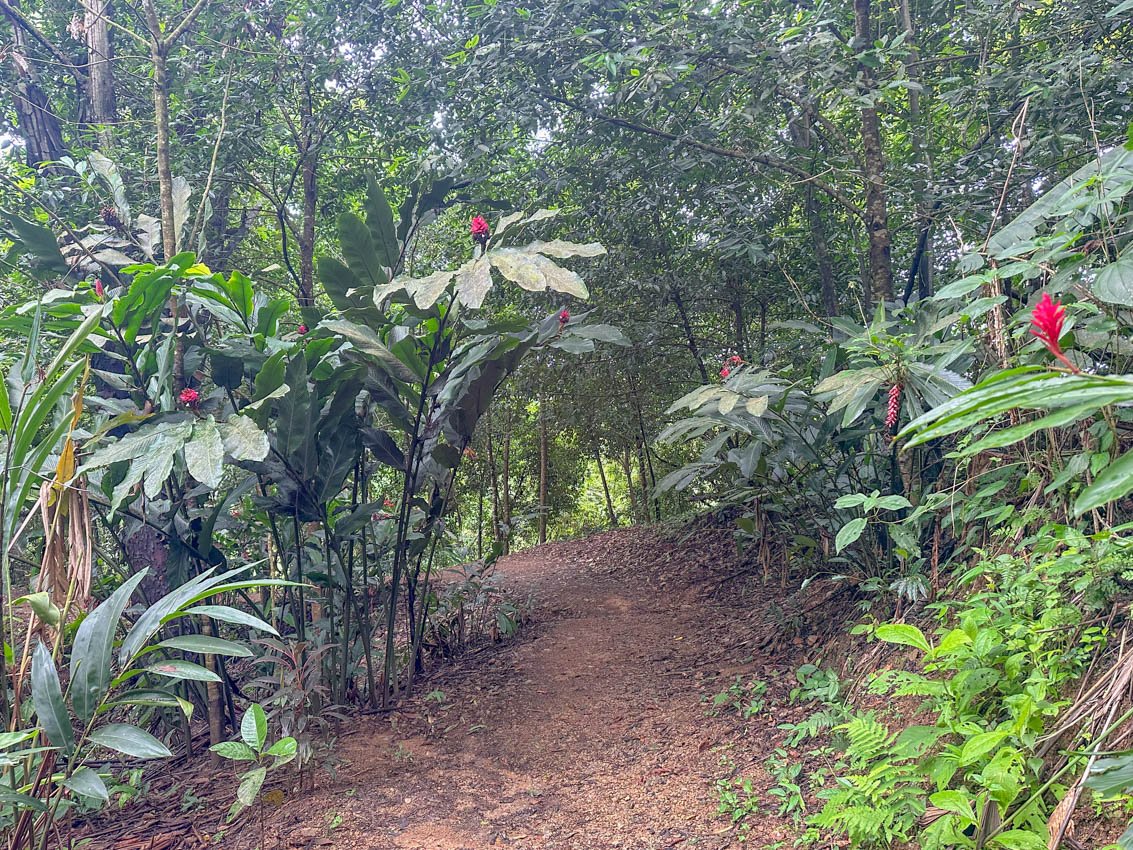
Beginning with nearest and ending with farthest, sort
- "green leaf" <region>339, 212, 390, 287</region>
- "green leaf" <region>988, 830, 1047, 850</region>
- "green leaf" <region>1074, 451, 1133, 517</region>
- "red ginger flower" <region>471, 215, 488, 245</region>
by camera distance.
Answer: "green leaf" <region>1074, 451, 1133, 517</region>
"green leaf" <region>988, 830, 1047, 850</region>
"red ginger flower" <region>471, 215, 488, 245</region>
"green leaf" <region>339, 212, 390, 287</region>

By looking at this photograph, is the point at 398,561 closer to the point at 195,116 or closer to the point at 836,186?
the point at 836,186

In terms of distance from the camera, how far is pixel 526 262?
6.40ft

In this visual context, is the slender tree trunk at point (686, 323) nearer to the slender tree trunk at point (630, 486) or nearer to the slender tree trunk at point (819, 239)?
the slender tree trunk at point (819, 239)

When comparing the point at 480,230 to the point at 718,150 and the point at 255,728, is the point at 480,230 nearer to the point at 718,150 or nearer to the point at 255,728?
the point at 718,150

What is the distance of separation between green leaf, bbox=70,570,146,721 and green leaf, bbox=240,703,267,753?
41 centimetres

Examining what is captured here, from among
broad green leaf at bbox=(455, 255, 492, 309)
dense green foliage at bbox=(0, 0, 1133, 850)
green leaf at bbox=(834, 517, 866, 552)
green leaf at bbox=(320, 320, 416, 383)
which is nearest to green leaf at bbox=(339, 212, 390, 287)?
dense green foliage at bbox=(0, 0, 1133, 850)

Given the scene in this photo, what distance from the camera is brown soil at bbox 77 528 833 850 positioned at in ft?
6.63

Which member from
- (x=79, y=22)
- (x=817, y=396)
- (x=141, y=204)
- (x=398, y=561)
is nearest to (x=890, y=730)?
(x=817, y=396)

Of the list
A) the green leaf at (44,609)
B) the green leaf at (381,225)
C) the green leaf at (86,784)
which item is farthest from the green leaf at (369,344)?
the green leaf at (86,784)

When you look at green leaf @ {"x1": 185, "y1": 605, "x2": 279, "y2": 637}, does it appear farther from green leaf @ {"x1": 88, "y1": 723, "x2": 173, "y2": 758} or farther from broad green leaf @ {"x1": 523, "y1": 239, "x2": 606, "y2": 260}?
broad green leaf @ {"x1": 523, "y1": 239, "x2": 606, "y2": 260}

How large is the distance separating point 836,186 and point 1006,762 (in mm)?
2652

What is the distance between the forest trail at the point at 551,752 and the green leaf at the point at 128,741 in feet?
2.33

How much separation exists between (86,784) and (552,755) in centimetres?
Result: 156

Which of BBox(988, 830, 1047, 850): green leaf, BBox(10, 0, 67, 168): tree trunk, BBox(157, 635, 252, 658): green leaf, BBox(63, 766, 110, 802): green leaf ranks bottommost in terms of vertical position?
BBox(988, 830, 1047, 850): green leaf
